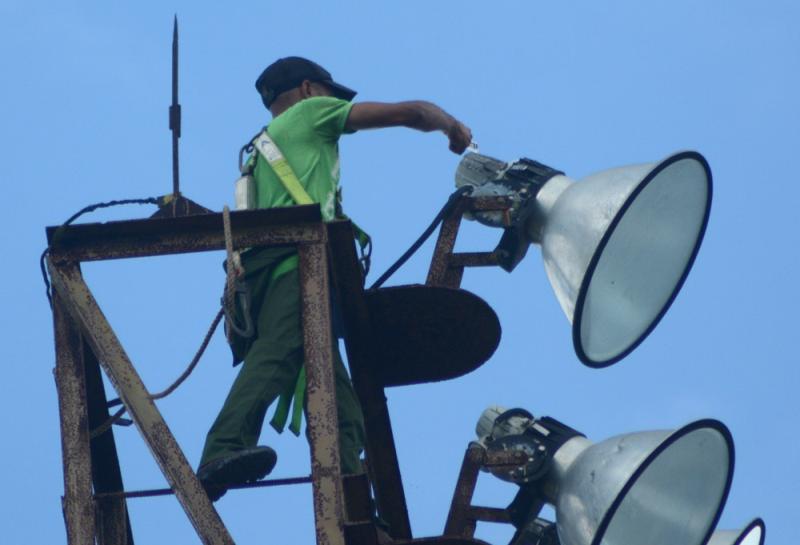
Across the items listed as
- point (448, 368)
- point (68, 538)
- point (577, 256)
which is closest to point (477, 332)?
point (448, 368)

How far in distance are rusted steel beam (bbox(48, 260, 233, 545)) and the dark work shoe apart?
0.12 metres

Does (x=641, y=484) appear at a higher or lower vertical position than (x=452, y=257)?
lower

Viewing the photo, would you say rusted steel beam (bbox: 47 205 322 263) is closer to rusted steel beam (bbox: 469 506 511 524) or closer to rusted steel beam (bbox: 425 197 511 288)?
rusted steel beam (bbox: 425 197 511 288)

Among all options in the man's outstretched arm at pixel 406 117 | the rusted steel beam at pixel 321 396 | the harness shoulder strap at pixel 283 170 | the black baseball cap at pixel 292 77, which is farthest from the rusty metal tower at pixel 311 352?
the black baseball cap at pixel 292 77

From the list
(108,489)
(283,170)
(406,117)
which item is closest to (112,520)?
(108,489)

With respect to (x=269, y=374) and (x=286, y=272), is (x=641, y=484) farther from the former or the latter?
(x=286, y=272)

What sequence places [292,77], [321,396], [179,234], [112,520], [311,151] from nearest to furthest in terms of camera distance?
[321,396], [179,234], [112,520], [311,151], [292,77]

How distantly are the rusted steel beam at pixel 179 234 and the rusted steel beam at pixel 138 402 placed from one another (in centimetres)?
9

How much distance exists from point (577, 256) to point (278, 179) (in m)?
1.47

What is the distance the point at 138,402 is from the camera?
5809 mm

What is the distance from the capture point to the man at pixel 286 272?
5.91 meters

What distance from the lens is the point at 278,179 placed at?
6.77 m

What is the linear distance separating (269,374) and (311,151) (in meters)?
1.15

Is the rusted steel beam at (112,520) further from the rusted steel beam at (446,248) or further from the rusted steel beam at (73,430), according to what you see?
the rusted steel beam at (446,248)
